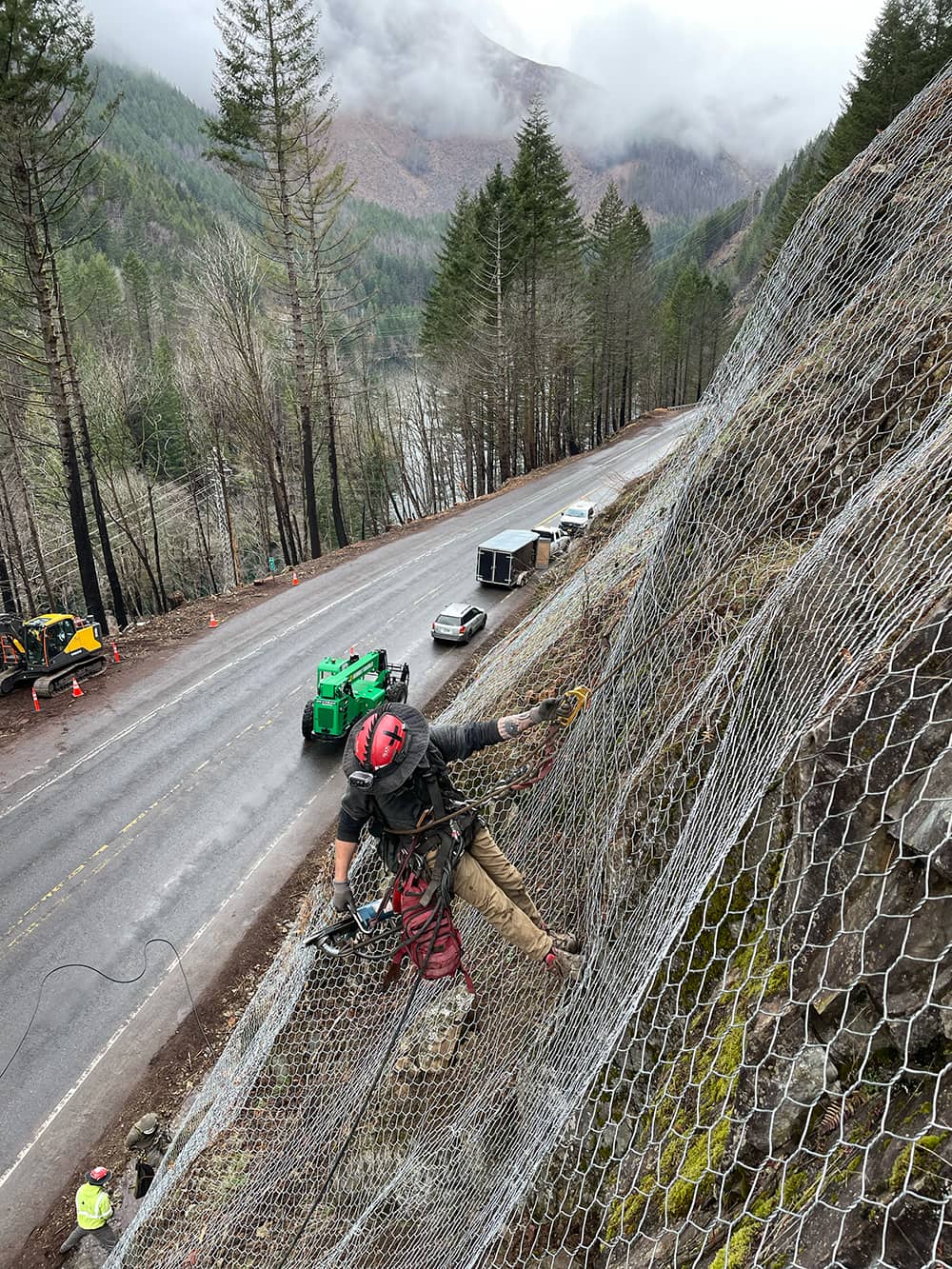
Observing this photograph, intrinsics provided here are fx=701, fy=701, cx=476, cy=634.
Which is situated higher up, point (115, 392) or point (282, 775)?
point (115, 392)

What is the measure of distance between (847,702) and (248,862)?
1104 centimetres

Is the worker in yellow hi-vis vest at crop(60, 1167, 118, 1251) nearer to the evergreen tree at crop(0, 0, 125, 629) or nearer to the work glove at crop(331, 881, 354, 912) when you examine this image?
the work glove at crop(331, 881, 354, 912)

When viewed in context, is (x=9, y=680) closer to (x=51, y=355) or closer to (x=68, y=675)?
(x=68, y=675)

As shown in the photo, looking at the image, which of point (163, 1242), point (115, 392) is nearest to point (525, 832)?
point (163, 1242)

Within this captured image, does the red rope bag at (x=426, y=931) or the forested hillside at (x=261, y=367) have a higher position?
the forested hillside at (x=261, y=367)

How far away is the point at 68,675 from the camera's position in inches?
655

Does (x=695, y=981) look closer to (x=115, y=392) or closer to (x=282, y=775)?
(x=282, y=775)

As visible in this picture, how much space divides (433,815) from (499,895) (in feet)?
2.09

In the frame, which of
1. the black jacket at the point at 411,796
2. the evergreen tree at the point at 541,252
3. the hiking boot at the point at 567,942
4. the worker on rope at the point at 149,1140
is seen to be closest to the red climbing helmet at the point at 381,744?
the black jacket at the point at 411,796

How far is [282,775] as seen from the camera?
541 inches

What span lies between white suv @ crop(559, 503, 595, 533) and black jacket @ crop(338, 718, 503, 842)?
19958 millimetres

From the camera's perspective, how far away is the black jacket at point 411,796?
13.6 ft

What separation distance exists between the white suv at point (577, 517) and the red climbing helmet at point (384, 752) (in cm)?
2025

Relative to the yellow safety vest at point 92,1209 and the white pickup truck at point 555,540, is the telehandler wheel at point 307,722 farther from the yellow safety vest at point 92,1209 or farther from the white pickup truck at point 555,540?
the white pickup truck at point 555,540
